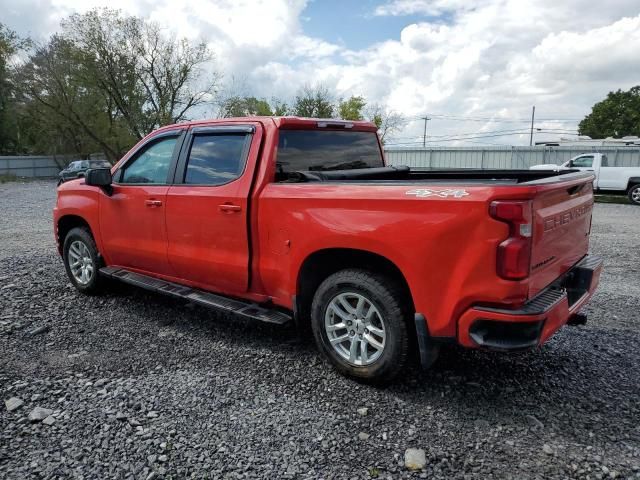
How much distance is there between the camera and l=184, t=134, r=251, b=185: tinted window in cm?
409

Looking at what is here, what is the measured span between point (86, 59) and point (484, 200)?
35.1 meters

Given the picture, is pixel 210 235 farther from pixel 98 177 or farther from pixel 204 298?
pixel 98 177

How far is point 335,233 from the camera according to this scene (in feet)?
11.1

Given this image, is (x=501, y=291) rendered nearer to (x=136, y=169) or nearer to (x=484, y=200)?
(x=484, y=200)

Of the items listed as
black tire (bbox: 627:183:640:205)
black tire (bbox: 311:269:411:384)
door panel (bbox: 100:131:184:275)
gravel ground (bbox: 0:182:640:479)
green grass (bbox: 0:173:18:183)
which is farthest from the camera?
green grass (bbox: 0:173:18:183)

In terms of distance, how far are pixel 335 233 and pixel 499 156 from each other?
1087 inches

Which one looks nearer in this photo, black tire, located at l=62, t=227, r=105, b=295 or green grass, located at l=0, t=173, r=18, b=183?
black tire, located at l=62, t=227, r=105, b=295

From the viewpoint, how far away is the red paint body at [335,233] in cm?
283

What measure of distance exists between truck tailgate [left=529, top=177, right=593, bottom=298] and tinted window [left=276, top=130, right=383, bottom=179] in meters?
1.91

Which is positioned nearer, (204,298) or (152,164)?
(204,298)

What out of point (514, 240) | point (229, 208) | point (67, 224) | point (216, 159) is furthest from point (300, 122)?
point (67, 224)

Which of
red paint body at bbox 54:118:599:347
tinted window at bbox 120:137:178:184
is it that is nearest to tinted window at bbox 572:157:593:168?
red paint body at bbox 54:118:599:347

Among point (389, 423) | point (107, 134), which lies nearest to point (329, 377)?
point (389, 423)

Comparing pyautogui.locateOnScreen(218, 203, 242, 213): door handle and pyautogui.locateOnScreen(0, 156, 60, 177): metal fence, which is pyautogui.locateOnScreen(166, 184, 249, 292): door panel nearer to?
pyautogui.locateOnScreen(218, 203, 242, 213): door handle
